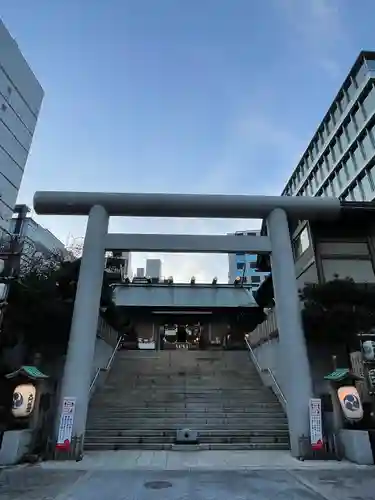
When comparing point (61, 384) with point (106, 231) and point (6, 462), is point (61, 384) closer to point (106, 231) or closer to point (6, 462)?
point (6, 462)

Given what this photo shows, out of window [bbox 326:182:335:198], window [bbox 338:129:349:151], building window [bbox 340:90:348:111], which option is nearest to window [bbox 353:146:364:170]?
window [bbox 338:129:349:151]

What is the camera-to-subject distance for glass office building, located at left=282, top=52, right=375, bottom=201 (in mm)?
27672

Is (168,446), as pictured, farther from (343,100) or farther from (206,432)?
(343,100)

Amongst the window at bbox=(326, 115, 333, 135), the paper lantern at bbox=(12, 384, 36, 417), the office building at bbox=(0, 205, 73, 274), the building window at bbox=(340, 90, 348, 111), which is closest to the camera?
the paper lantern at bbox=(12, 384, 36, 417)

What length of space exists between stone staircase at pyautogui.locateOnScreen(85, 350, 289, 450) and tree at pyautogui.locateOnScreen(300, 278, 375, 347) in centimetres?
355

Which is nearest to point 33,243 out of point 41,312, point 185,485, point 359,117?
point 41,312

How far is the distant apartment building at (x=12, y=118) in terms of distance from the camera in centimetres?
2523

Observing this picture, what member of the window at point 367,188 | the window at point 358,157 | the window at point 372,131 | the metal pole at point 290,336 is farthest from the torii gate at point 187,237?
the window at point 358,157

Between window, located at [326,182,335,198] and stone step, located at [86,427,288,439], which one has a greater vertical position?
window, located at [326,182,335,198]

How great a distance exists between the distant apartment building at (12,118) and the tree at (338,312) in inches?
852

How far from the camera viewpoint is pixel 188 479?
689 centimetres

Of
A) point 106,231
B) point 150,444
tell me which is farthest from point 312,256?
point 150,444

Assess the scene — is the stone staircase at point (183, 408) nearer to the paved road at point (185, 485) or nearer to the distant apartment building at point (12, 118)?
the paved road at point (185, 485)

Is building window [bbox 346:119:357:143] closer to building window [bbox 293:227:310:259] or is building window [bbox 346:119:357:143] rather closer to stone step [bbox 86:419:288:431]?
building window [bbox 293:227:310:259]
